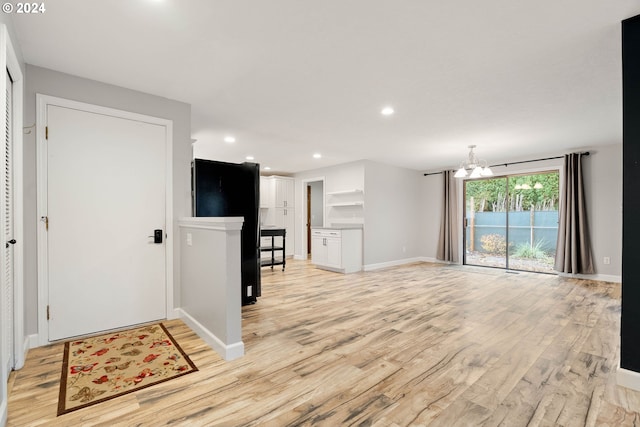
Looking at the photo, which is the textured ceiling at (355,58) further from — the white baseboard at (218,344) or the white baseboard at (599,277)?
the white baseboard at (599,277)

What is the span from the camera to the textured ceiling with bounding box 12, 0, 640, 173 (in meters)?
1.86

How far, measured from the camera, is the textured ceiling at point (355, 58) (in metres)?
1.86

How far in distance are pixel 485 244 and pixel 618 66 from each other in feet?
16.6

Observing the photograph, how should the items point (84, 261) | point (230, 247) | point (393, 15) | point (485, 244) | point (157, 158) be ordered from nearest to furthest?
point (393, 15) → point (230, 247) → point (84, 261) → point (157, 158) → point (485, 244)

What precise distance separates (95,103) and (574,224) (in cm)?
734

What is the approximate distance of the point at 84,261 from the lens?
8.87 feet

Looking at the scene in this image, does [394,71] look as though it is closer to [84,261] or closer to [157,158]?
[157,158]

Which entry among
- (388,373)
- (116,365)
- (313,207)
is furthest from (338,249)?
(116,365)

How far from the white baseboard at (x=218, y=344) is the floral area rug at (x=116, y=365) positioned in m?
0.22

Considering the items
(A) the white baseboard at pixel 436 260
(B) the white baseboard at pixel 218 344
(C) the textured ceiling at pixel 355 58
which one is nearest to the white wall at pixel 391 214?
(A) the white baseboard at pixel 436 260

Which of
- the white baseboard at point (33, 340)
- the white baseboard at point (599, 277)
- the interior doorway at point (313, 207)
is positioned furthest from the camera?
the interior doorway at point (313, 207)

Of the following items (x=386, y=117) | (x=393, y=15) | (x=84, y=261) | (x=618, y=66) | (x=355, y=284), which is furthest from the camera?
(x=355, y=284)

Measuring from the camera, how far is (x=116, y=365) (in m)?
2.19

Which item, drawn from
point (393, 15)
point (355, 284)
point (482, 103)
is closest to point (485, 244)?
point (355, 284)
